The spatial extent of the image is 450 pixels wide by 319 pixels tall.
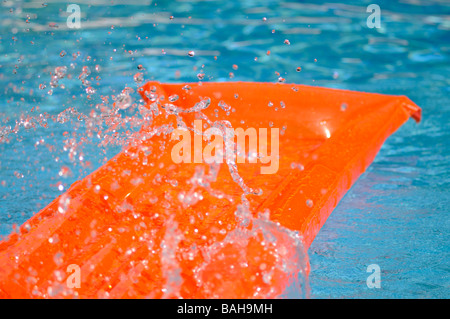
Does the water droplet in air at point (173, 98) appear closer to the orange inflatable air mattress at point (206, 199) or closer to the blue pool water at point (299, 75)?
the orange inflatable air mattress at point (206, 199)

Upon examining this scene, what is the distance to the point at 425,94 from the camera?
3.74 meters

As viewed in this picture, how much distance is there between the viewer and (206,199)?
6.55ft

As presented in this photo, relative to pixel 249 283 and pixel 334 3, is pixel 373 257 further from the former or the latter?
pixel 334 3

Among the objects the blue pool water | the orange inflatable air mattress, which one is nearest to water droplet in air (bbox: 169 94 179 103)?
the orange inflatable air mattress

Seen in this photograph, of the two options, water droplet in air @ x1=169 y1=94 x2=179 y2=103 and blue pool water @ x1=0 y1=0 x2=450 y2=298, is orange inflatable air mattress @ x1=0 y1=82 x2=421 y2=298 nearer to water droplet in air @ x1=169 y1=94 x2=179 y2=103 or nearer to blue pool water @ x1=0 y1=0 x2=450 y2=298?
water droplet in air @ x1=169 y1=94 x2=179 y2=103

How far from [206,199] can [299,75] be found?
235 centimetres

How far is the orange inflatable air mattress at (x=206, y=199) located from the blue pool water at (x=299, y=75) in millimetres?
278

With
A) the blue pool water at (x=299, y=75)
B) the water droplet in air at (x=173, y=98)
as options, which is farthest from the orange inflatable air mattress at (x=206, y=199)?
the blue pool water at (x=299, y=75)

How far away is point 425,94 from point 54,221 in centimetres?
282

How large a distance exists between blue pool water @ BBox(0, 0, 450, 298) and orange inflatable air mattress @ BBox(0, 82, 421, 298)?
0.28 metres

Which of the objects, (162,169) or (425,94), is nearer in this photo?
(162,169)

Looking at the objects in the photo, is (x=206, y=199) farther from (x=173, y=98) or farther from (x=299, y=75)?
(x=299, y=75)

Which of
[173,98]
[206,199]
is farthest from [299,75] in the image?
[206,199]

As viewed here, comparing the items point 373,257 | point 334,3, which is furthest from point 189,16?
point 373,257
